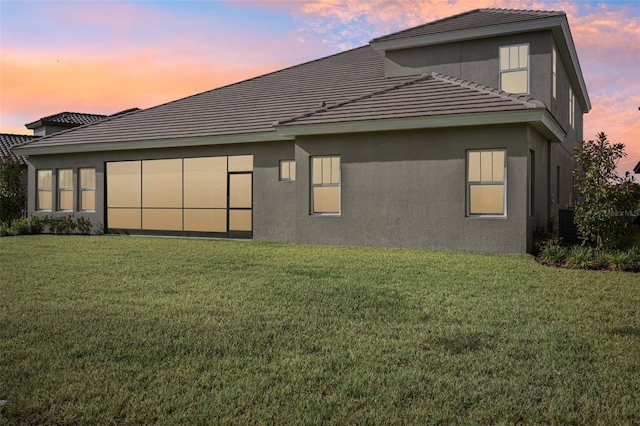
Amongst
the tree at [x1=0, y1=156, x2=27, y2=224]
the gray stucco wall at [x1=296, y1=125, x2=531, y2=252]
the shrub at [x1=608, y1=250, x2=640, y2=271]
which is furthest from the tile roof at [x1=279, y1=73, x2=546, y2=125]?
the tree at [x1=0, y1=156, x2=27, y2=224]

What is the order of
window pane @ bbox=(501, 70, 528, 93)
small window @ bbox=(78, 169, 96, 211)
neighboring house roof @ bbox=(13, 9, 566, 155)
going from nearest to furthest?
neighboring house roof @ bbox=(13, 9, 566, 155) < window pane @ bbox=(501, 70, 528, 93) < small window @ bbox=(78, 169, 96, 211)

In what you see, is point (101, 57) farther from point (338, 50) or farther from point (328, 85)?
point (338, 50)

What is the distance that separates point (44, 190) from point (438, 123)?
17.5m

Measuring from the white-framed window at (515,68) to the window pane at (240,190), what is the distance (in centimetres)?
860

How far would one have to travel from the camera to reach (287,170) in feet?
59.7

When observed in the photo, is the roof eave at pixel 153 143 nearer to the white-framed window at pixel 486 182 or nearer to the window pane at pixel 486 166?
the white-framed window at pixel 486 182

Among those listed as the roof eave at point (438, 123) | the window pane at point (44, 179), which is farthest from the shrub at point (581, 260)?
the window pane at point (44, 179)

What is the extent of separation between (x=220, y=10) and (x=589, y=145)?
355 inches

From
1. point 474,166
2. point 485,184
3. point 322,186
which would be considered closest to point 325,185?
point 322,186

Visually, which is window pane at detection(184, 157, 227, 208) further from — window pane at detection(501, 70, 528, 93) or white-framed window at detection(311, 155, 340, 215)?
window pane at detection(501, 70, 528, 93)

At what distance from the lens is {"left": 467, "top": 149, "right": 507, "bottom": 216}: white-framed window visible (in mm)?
14438

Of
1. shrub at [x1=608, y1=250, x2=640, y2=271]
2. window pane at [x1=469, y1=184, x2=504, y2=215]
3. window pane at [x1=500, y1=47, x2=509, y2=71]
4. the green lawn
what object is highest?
window pane at [x1=500, y1=47, x2=509, y2=71]

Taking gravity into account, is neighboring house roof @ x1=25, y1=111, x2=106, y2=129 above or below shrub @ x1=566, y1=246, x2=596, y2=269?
above

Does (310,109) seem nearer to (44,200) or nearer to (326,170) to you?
(326,170)
